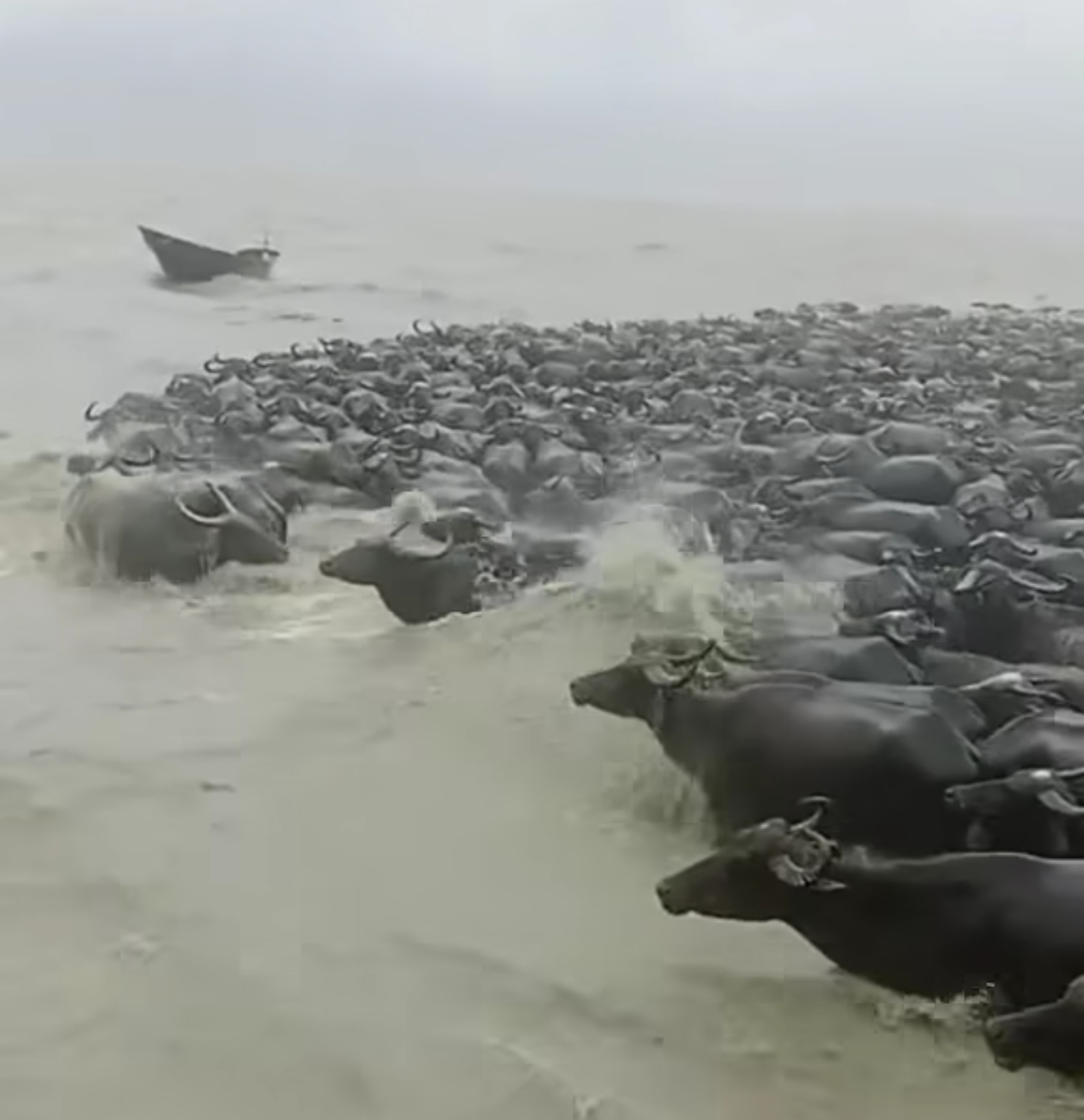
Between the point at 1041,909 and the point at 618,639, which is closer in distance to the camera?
the point at 1041,909

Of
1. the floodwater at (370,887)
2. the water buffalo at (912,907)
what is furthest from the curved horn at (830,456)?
the water buffalo at (912,907)

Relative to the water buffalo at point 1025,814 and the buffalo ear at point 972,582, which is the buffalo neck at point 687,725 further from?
the buffalo ear at point 972,582

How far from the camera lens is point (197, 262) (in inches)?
540

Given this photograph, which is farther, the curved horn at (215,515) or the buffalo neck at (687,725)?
the curved horn at (215,515)

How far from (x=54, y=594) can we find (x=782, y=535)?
2.42 meters

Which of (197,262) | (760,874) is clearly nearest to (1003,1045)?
(760,874)

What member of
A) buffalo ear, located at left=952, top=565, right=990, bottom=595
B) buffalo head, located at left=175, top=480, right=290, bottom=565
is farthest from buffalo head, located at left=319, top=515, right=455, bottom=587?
buffalo ear, located at left=952, top=565, right=990, bottom=595

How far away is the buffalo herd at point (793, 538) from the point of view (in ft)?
9.78

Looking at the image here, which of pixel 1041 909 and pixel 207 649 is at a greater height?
pixel 1041 909

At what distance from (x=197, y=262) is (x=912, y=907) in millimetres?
11719

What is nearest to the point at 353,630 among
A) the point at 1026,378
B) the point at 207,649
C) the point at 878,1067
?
the point at 207,649

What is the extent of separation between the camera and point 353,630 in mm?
5078

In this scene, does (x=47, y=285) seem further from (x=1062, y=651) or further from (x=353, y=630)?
(x=1062, y=651)

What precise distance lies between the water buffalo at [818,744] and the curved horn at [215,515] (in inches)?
88.3
